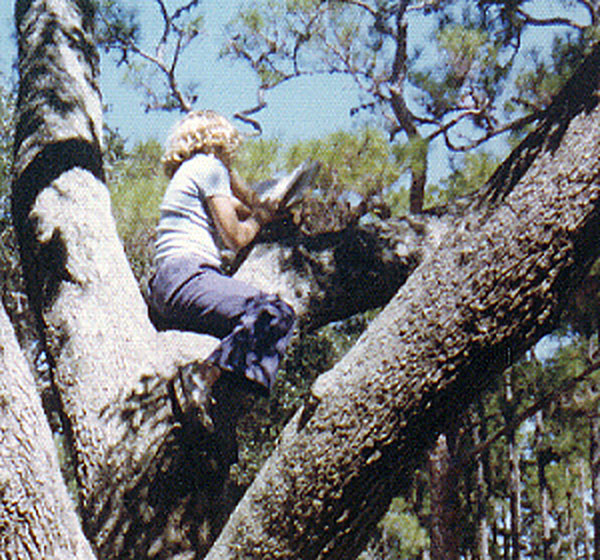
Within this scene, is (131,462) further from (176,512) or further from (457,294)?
(457,294)

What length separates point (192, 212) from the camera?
7.90 feet

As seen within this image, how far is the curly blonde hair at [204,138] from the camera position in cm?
252

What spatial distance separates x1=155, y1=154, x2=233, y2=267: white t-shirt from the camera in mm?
2383

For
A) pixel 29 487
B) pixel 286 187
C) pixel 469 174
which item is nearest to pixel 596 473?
pixel 469 174

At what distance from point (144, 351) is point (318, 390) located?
64 centimetres

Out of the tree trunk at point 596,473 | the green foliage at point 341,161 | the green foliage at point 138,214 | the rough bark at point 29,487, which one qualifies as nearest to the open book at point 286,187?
the rough bark at point 29,487

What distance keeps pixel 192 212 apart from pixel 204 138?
0.94 feet

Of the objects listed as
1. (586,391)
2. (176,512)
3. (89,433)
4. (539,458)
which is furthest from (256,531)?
(539,458)

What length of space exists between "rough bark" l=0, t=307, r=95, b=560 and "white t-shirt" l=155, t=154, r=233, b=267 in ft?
2.82

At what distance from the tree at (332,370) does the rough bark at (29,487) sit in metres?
0.32

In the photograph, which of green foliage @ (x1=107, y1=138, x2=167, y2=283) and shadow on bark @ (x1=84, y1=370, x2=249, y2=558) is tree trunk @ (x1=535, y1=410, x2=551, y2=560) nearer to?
green foliage @ (x1=107, y1=138, x2=167, y2=283)

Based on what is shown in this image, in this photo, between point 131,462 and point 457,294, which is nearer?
point 457,294

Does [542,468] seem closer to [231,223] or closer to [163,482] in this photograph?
[231,223]

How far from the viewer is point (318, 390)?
5.63ft
